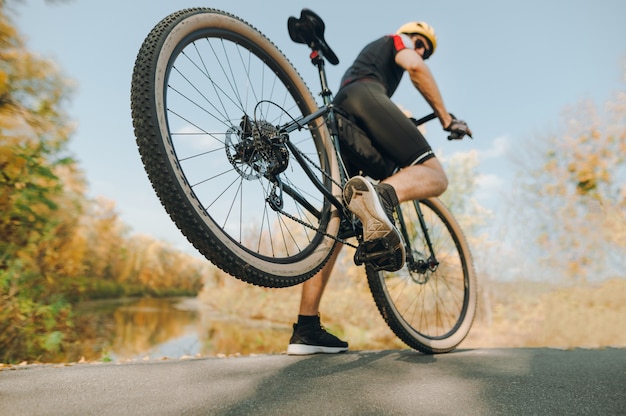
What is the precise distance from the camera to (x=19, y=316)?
4.21 m

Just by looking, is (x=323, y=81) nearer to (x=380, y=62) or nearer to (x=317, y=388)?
(x=380, y=62)

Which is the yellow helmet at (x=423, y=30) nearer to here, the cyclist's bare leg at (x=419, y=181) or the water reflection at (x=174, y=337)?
the cyclist's bare leg at (x=419, y=181)

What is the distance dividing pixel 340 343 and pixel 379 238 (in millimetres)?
1087

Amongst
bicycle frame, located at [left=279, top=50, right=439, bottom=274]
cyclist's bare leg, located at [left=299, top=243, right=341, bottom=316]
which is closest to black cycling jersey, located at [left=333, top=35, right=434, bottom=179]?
bicycle frame, located at [left=279, top=50, right=439, bottom=274]

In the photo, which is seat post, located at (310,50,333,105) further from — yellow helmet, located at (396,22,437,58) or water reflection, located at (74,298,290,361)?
water reflection, located at (74,298,290,361)

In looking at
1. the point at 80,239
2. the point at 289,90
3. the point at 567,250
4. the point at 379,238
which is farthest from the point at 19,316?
the point at 567,250

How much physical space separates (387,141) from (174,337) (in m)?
10.2

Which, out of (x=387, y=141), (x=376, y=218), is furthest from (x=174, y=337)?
(x=376, y=218)

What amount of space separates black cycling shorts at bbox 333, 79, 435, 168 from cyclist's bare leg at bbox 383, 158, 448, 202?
48mm

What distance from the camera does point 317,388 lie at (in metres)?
1.38

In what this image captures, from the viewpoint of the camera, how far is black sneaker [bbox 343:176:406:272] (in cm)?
151

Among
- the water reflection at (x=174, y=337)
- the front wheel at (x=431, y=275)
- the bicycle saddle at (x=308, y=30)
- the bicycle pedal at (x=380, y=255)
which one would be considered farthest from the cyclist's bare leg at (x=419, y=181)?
the water reflection at (x=174, y=337)

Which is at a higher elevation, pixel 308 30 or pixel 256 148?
pixel 308 30

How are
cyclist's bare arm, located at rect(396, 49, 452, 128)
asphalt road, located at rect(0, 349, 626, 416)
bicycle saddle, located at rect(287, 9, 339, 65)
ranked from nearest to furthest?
asphalt road, located at rect(0, 349, 626, 416) → bicycle saddle, located at rect(287, 9, 339, 65) → cyclist's bare arm, located at rect(396, 49, 452, 128)
